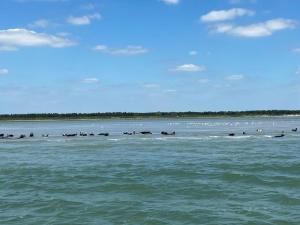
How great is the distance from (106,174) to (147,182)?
4.02 meters

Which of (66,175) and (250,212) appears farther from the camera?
(66,175)

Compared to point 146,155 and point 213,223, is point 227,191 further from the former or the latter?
point 146,155

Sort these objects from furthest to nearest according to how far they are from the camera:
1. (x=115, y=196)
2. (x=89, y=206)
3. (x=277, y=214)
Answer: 1. (x=115, y=196)
2. (x=89, y=206)
3. (x=277, y=214)

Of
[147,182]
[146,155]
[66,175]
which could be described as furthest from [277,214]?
[146,155]

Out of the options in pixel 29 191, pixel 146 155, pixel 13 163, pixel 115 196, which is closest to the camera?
pixel 115 196

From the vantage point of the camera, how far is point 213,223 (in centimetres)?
1808

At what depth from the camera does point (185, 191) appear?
941 inches

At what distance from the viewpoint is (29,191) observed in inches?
980

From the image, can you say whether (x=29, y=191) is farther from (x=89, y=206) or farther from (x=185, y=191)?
(x=185, y=191)

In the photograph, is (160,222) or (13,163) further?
(13,163)

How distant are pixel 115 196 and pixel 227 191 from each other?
4.81 m

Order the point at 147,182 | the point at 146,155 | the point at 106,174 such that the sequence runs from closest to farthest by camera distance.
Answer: the point at 147,182, the point at 106,174, the point at 146,155

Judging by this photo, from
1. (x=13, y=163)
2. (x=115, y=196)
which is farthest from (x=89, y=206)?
(x=13, y=163)

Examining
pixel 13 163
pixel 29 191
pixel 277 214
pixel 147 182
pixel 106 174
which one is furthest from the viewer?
pixel 13 163
